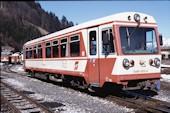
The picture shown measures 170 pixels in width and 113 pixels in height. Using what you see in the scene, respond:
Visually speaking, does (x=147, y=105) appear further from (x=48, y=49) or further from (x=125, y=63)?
(x=48, y=49)

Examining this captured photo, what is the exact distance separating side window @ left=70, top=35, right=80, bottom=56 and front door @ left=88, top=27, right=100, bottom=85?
1032 mm

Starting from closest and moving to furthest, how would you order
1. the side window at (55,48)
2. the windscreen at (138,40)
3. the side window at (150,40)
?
the windscreen at (138,40) → the side window at (150,40) → the side window at (55,48)

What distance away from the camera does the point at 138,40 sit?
9.20 m

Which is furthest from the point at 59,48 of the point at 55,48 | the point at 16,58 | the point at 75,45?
the point at 16,58

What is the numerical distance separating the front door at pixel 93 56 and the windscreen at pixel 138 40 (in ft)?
4.22

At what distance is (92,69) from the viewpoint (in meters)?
10.2

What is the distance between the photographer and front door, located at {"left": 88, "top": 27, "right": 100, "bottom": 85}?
983cm

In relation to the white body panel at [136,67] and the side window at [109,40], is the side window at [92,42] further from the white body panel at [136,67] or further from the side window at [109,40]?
the white body panel at [136,67]

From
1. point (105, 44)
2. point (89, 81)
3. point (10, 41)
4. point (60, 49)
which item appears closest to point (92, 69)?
point (89, 81)

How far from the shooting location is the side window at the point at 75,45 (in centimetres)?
1131

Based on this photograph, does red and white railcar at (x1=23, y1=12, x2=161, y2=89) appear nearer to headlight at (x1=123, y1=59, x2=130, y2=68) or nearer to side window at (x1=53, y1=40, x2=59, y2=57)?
headlight at (x1=123, y1=59, x2=130, y2=68)

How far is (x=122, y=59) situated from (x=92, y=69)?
6.08 ft

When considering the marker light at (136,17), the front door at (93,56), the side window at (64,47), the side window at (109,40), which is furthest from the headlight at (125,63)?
the side window at (64,47)

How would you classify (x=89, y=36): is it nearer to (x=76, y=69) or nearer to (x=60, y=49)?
(x=76, y=69)
